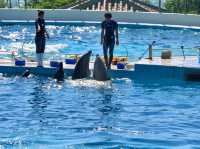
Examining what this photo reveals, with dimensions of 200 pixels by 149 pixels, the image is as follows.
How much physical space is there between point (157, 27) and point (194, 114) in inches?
933

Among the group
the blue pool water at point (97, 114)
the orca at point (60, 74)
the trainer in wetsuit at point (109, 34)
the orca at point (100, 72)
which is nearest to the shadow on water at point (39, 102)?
the blue pool water at point (97, 114)

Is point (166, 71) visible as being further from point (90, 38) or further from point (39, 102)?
point (90, 38)

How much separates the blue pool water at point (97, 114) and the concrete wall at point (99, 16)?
66.7 feet

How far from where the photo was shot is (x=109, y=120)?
447 inches

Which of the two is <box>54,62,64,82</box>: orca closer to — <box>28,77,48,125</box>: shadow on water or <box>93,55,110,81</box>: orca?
<box>28,77,48,125</box>: shadow on water

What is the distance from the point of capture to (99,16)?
123ft

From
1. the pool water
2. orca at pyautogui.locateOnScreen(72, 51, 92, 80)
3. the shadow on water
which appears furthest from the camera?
the pool water

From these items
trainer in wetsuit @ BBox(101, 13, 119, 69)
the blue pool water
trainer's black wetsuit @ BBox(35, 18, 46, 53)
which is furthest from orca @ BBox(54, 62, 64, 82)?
trainer in wetsuit @ BBox(101, 13, 119, 69)

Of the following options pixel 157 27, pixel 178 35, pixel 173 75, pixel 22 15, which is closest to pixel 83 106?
pixel 173 75

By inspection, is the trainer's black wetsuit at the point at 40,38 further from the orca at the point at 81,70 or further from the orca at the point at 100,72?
the orca at the point at 100,72

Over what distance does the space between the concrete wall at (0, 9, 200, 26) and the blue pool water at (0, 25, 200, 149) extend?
2032 cm

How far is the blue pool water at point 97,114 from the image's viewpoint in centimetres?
980

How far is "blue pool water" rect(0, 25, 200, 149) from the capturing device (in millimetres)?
9805

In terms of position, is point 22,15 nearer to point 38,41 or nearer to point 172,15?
point 172,15
